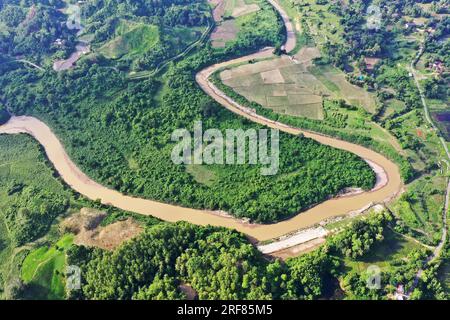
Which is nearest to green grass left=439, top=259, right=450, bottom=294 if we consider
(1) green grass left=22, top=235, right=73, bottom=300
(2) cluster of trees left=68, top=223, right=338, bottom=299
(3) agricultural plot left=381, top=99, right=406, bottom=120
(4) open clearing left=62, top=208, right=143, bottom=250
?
(2) cluster of trees left=68, top=223, right=338, bottom=299

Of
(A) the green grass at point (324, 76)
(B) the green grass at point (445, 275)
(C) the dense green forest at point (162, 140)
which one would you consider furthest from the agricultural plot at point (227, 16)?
(B) the green grass at point (445, 275)

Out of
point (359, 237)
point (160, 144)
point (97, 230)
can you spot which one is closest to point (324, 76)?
point (160, 144)

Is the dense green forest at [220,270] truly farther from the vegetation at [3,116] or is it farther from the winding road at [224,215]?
the vegetation at [3,116]

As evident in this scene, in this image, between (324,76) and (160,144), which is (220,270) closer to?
(160,144)

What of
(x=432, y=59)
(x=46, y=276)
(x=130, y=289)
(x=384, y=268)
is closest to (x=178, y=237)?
(x=130, y=289)

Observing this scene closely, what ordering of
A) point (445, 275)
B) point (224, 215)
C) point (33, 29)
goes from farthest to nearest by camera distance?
point (33, 29)
point (224, 215)
point (445, 275)

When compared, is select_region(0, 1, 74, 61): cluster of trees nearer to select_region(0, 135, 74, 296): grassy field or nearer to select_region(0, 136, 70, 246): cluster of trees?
select_region(0, 135, 74, 296): grassy field

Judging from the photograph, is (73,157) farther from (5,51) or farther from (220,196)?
(5,51)
